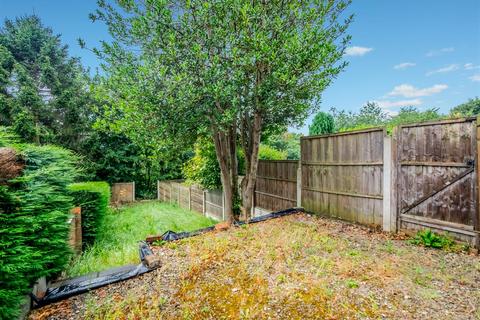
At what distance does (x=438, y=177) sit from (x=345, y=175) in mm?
1626

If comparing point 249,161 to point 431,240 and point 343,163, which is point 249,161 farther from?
point 431,240

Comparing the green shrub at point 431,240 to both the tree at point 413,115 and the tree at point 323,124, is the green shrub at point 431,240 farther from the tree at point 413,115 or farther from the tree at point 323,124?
the tree at point 413,115

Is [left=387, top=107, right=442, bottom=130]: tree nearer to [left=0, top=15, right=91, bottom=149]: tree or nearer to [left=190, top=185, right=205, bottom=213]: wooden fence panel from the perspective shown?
[left=190, top=185, right=205, bottom=213]: wooden fence panel

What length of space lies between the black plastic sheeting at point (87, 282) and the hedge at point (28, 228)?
0.85 ft

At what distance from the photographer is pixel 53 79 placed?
11641 millimetres

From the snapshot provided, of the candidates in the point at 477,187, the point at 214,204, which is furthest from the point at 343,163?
the point at 214,204

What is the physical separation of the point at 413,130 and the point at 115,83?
5.38 m

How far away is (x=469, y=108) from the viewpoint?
64.3ft

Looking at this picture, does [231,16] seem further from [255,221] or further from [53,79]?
[53,79]

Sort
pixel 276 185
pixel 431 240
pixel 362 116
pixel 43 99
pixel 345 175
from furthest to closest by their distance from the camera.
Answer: pixel 362 116, pixel 43 99, pixel 276 185, pixel 345 175, pixel 431 240

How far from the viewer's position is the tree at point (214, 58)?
4312 mm

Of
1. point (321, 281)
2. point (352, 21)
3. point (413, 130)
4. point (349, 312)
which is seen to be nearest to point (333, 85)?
point (352, 21)

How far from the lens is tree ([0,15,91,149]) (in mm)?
10086

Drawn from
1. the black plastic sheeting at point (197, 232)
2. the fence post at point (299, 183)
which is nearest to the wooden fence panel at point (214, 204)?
the black plastic sheeting at point (197, 232)
